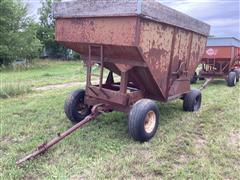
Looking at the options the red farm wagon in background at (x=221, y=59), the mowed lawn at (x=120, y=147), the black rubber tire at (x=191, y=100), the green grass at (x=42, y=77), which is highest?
the red farm wagon in background at (x=221, y=59)

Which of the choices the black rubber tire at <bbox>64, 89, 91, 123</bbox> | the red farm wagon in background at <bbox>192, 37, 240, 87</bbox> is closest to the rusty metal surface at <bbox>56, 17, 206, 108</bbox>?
the black rubber tire at <bbox>64, 89, 91, 123</bbox>

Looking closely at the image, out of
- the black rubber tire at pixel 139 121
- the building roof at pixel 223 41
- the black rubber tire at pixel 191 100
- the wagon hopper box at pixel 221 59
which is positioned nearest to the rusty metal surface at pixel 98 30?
the black rubber tire at pixel 139 121

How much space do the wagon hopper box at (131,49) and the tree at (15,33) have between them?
13039mm

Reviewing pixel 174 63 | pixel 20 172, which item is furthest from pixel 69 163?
pixel 174 63

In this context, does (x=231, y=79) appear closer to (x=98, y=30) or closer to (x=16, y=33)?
(x=98, y=30)

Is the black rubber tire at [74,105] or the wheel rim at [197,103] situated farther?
the wheel rim at [197,103]

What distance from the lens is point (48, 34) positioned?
2428 cm

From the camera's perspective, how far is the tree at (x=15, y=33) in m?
16.2

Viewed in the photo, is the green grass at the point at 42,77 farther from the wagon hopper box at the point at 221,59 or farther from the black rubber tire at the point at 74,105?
the wagon hopper box at the point at 221,59

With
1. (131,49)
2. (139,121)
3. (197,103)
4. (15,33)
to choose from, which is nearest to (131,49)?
(131,49)

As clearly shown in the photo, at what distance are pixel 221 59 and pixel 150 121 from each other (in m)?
6.66

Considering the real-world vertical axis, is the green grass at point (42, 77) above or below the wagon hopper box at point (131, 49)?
below

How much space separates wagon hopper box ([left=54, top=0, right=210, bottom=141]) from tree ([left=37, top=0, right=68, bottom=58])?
20.2 meters

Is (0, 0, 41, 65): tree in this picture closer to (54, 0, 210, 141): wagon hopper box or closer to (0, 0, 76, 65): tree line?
(0, 0, 76, 65): tree line
